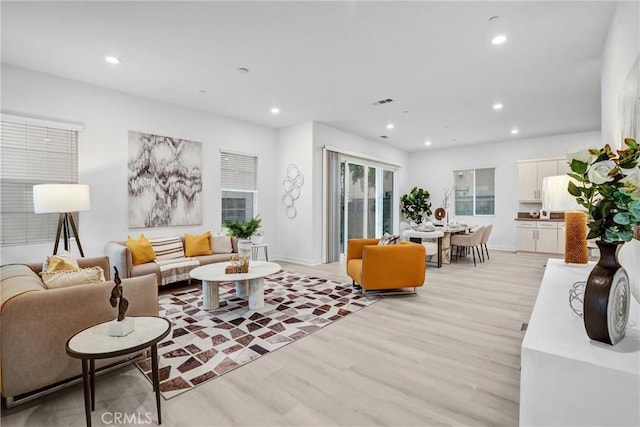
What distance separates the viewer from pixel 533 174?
755 cm

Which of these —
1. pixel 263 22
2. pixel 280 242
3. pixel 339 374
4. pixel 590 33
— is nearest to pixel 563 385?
pixel 339 374

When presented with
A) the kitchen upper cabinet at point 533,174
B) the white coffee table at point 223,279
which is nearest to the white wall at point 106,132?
the white coffee table at point 223,279

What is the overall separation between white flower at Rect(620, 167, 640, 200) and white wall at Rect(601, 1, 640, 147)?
1.24 m

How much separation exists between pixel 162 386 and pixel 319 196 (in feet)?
15.3

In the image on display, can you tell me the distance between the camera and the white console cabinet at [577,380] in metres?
0.94

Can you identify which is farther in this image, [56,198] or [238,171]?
[238,171]

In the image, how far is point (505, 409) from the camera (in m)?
1.88

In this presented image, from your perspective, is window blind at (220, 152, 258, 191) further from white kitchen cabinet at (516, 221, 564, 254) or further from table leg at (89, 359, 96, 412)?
white kitchen cabinet at (516, 221, 564, 254)

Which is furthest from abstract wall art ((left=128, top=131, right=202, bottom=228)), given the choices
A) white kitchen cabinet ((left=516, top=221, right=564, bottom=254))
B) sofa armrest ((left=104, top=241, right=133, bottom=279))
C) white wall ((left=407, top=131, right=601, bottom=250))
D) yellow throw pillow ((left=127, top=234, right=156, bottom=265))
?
white kitchen cabinet ((left=516, top=221, right=564, bottom=254))


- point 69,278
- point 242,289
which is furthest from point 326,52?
point 69,278

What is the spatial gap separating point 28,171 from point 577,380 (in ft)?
17.8

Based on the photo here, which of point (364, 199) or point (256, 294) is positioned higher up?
point (364, 199)

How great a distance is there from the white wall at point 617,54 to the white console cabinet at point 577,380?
1755 mm

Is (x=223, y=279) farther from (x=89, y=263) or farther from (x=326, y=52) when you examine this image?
(x=326, y=52)
